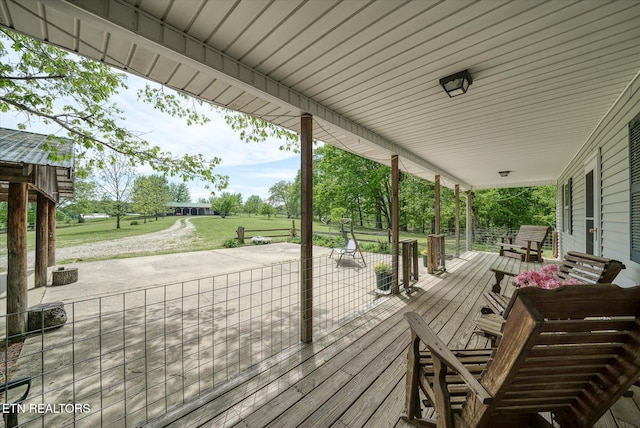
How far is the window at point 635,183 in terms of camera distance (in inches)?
86.0

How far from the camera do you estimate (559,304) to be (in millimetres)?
880

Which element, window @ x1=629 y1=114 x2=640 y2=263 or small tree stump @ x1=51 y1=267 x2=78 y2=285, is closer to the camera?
window @ x1=629 y1=114 x2=640 y2=263

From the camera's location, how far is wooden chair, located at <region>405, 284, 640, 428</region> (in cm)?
88

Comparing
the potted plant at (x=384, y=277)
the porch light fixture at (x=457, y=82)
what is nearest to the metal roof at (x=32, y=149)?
→ the porch light fixture at (x=457, y=82)

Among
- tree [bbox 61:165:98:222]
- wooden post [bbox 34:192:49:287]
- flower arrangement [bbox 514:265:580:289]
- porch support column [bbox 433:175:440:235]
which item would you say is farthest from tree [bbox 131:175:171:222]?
flower arrangement [bbox 514:265:580:289]

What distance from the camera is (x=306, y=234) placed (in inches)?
103

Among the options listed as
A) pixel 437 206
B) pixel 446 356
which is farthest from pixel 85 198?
pixel 446 356

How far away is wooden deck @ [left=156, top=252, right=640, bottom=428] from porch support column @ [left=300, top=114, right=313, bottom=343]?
9.6 inches

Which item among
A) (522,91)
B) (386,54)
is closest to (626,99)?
(522,91)

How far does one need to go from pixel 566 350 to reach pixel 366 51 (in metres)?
2.12

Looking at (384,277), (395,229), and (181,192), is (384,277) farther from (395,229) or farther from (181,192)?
(181,192)

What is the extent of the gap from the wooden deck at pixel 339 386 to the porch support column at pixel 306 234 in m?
0.24

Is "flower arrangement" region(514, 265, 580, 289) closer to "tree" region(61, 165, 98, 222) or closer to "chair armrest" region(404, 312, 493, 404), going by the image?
"chair armrest" region(404, 312, 493, 404)

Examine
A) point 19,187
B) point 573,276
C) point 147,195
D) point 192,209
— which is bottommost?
point 573,276
